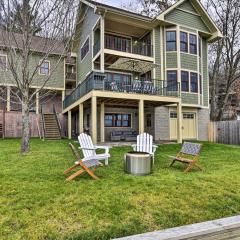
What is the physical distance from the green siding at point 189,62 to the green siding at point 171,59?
591 mm

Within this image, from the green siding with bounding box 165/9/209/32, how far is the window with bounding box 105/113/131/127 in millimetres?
7736

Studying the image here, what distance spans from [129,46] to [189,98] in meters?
5.80

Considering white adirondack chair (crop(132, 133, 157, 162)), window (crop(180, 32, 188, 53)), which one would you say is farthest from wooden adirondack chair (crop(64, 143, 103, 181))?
window (crop(180, 32, 188, 53))

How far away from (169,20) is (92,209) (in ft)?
55.4

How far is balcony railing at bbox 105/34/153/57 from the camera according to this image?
687 inches

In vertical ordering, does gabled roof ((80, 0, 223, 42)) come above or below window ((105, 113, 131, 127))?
above

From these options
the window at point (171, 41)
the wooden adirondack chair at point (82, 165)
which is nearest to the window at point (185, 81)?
the window at point (171, 41)

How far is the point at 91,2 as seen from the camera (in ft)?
54.5

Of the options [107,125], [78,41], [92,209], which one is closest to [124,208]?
[92,209]

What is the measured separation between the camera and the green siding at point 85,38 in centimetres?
1849

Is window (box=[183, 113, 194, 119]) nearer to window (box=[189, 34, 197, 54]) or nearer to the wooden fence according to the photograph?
the wooden fence

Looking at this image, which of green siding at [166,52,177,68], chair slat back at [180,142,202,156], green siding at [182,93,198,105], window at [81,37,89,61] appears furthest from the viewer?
window at [81,37,89,61]

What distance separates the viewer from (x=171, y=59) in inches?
717

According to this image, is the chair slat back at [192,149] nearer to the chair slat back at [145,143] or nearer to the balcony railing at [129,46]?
the chair slat back at [145,143]
